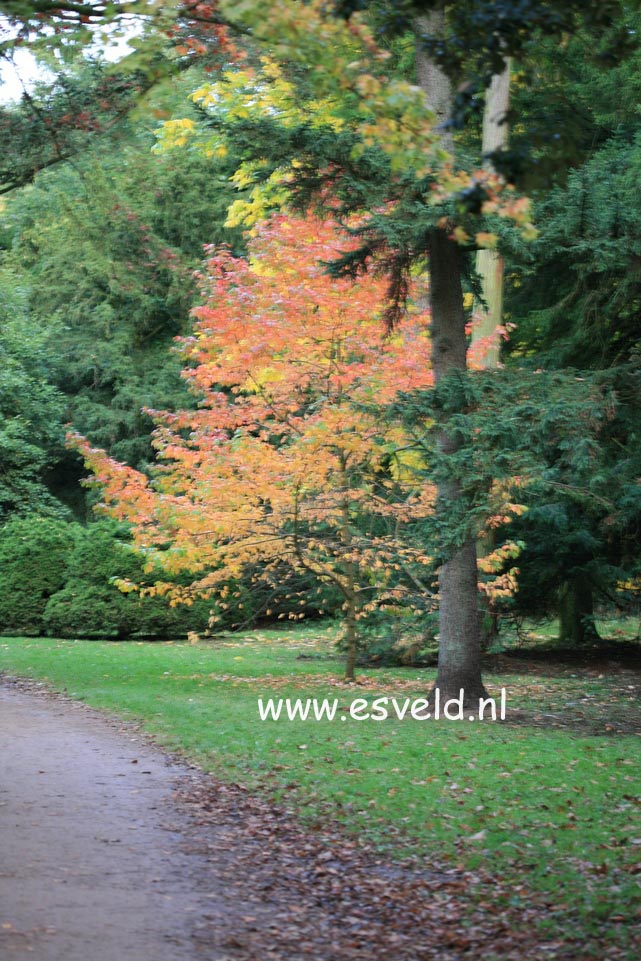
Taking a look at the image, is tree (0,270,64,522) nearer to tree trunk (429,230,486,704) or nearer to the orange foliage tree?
the orange foliage tree

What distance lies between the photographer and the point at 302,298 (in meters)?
11.7

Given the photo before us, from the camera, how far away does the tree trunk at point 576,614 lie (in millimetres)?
18406

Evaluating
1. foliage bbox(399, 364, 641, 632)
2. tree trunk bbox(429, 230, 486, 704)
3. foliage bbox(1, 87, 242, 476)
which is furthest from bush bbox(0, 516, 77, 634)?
foliage bbox(399, 364, 641, 632)

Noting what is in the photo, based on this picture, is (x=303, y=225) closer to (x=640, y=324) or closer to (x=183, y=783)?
(x=640, y=324)

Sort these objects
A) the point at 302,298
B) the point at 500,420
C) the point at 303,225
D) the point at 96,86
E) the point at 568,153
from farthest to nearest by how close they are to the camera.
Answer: the point at 303,225, the point at 302,298, the point at 96,86, the point at 500,420, the point at 568,153

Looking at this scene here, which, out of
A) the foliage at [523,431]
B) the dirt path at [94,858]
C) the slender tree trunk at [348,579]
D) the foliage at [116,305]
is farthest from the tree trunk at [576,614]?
the foliage at [116,305]

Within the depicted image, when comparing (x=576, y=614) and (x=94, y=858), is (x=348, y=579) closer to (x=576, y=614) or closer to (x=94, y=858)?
(x=576, y=614)

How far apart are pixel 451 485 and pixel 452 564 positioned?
836 millimetres

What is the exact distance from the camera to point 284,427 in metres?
12.4

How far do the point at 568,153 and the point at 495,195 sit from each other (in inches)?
15.2

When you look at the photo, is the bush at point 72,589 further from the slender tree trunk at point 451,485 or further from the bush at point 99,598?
the slender tree trunk at point 451,485

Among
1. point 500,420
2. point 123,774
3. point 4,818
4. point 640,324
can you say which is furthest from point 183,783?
point 640,324

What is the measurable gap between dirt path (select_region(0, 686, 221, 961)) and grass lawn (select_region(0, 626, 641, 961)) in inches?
34.5

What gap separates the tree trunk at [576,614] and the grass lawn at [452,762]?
299 centimetres
